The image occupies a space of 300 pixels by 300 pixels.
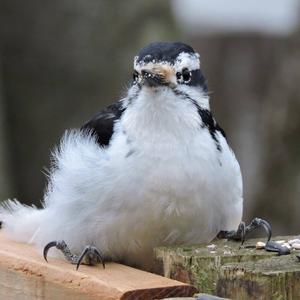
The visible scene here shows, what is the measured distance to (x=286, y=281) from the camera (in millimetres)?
3518

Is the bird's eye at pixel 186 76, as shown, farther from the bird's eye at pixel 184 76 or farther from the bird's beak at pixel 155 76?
the bird's beak at pixel 155 76

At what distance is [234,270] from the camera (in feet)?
11.7

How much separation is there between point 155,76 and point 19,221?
98 centimetres

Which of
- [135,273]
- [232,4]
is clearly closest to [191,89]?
[135,273]

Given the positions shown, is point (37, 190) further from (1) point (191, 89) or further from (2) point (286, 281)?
(2) point (286, 281)

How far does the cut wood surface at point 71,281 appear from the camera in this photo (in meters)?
3.63

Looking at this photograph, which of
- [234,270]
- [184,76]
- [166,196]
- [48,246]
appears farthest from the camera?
[184,76]

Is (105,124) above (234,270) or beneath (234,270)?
above

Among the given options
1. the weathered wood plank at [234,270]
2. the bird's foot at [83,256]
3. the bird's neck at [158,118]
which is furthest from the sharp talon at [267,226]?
the bird's foot at [83,256]

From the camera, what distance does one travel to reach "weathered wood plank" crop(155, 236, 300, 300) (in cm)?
349

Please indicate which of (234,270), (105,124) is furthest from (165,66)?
(234,270)

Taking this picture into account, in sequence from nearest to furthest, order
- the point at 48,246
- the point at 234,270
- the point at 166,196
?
the point at 234,270
the point at 48,246
the point at 166,196

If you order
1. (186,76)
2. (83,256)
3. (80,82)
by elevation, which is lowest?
(80,82)

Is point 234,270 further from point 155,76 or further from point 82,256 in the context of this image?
point 155,76
